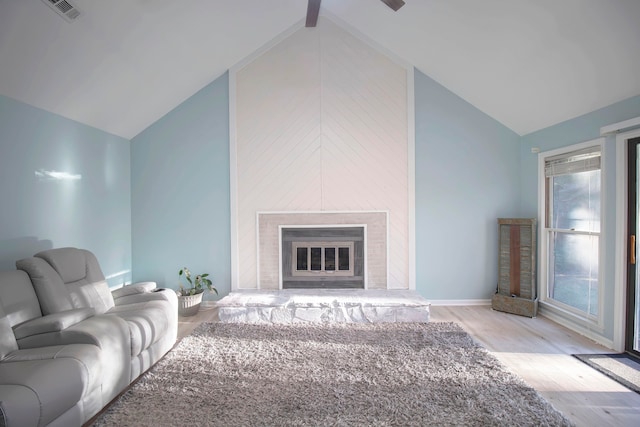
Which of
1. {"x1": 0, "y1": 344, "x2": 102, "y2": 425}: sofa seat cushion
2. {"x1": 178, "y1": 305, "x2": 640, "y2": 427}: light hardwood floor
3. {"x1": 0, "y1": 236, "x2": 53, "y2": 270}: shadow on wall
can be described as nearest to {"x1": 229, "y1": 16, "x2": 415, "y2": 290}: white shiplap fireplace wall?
{"x1": 178, "y1": 305, "x2": 640, "y2": 427}: light hardwood floor

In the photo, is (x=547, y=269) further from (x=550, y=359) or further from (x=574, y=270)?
(x=550, y=359)

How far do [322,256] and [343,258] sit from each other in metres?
0.28

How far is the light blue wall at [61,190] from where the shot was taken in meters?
2.89

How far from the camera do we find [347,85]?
4602 mm

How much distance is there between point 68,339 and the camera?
2.26 m

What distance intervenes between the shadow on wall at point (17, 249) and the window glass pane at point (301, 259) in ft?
8.69

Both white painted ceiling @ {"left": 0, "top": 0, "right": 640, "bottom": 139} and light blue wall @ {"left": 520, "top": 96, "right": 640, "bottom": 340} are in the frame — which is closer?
white painted ceiling @ {"left": 0, "top": 0, "right": 640, "bottom": 139}

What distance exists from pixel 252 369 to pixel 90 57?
3005 millimetres

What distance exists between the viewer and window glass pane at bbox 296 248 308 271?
462cm

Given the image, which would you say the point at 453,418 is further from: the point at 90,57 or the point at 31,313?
the point at 90,57

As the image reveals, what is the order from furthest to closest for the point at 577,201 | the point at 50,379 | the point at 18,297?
the point at 577,201, the point at 18,297, the point at 50,379

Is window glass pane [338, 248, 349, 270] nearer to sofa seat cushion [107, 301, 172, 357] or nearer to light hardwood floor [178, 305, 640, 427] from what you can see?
light hardwood floor [178, 305, 640, 427]

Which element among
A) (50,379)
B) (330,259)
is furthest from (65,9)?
(330,259)

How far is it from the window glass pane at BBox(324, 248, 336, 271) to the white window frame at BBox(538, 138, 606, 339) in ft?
8.28
